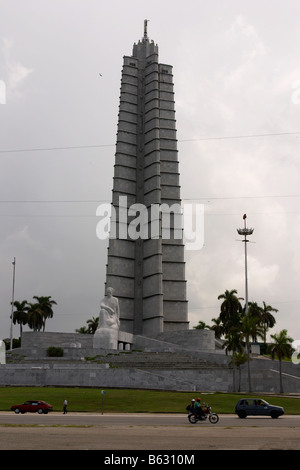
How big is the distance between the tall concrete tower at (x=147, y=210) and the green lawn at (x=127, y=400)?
35304 mm

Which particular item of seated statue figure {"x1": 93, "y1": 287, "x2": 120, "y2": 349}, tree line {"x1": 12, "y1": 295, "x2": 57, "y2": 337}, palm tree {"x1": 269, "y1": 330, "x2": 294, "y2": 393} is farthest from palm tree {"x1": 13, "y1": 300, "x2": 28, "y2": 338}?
palm tree {"x1": 269, "y1": 330, "x2": 294, "y2": 393}

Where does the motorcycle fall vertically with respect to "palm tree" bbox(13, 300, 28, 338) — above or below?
below

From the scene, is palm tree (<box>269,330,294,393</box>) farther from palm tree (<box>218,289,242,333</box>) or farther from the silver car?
palm tree (<box>218,289,242,333</box>)

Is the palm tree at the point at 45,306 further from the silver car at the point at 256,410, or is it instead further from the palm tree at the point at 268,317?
the silver car at the point at 256,410

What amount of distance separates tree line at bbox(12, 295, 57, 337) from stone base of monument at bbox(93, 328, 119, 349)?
28.4 metres

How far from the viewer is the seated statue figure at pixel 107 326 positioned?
59531 millimetres

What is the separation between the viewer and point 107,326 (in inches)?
2413

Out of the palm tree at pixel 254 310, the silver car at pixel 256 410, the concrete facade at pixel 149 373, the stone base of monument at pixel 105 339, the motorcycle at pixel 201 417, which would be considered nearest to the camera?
the motorcycle at pixel 201 417

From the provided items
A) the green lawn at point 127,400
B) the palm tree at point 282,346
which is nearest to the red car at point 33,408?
the green lawn at point 127,400

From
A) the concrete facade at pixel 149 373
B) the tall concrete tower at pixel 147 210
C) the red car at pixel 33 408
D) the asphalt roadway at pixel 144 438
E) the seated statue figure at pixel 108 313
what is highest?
the tall concrete tower at pixel 147 210

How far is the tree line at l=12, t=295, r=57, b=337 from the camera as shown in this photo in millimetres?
85688
